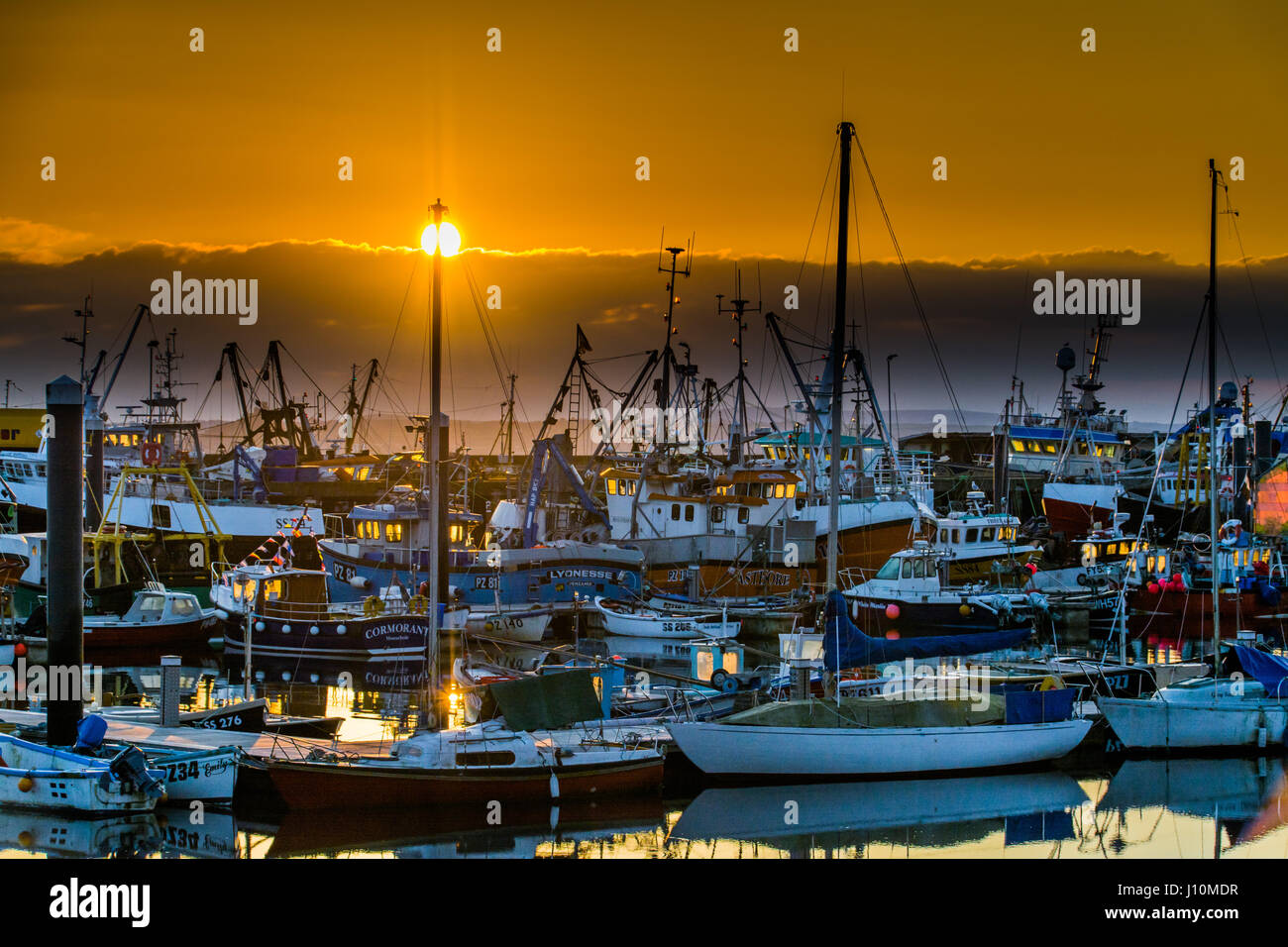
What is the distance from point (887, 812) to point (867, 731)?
1421mm

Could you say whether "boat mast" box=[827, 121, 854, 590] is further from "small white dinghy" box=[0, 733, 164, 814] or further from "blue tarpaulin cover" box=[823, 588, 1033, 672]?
"small white dinghy" box=[0, 733, 164, 814]

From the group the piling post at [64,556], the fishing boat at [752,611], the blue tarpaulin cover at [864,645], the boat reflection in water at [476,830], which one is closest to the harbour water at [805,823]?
the boat reflection in water at [476,830]

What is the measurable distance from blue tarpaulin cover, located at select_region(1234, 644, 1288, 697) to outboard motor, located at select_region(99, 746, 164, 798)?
19.0 meters

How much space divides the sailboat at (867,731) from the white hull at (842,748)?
0.05 ft

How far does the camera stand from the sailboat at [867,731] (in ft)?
62.3

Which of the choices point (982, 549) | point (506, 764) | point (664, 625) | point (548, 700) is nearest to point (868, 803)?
point (548, 700)

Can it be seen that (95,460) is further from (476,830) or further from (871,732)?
(871,732)

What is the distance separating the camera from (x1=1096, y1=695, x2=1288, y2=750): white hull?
21.5m

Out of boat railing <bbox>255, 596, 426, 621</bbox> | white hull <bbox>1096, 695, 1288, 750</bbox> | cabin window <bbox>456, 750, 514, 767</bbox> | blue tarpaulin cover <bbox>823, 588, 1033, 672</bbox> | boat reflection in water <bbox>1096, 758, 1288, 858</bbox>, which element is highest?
blue tarpaulin cover <bbox>823, 588, 1033, 672</bbox>

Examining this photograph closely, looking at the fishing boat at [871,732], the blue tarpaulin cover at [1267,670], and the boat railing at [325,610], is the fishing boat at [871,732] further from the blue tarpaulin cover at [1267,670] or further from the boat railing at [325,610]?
the boat railing at [325,610]

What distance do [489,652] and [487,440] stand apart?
144 metres

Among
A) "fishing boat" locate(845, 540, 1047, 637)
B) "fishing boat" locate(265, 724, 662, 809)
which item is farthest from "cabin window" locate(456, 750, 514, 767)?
"fishing boat" locate(845, 540, 1047, 637)

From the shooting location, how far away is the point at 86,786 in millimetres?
16484
